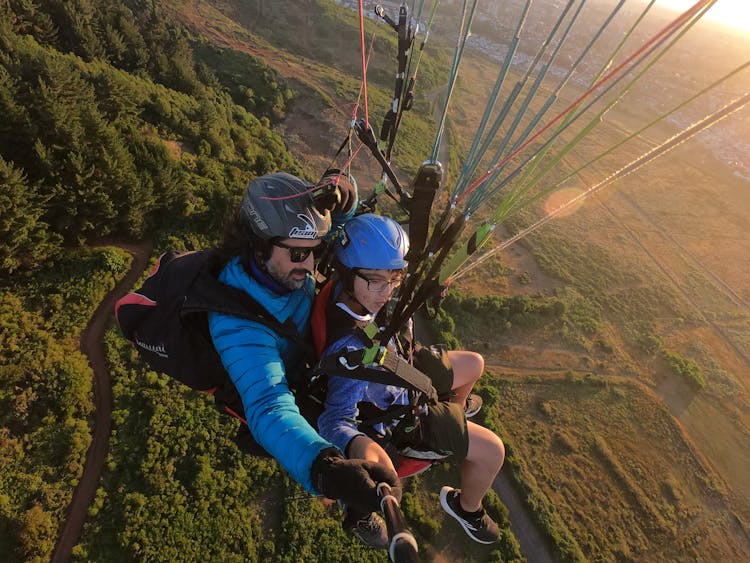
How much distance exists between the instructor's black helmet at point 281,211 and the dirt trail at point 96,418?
9.04 m

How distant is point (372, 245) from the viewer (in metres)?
4.25

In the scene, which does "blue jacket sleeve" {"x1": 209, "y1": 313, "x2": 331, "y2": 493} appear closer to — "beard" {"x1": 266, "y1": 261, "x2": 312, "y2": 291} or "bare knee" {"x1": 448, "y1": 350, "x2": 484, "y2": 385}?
"beard" {"x1": 266, "y1": 261, "x2": 312, "y2": 291}

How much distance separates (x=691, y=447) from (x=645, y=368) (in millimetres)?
3523

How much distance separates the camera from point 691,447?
1486 cm

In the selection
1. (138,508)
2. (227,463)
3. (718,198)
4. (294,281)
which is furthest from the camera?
(718,198)

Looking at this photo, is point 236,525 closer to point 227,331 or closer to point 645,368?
point 227,331

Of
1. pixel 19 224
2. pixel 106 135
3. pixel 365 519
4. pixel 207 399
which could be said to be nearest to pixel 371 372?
pixel 365 519

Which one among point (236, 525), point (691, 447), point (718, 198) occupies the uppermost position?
point (718, 198)

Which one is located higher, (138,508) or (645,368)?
(645,368)

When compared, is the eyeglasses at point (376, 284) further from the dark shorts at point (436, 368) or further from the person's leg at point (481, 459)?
the person's leg at point (481, 459)

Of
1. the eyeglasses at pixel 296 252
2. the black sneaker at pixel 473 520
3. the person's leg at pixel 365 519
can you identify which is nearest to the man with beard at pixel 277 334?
the eyeglasses at pixel 296 252

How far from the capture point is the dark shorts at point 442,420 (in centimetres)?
461

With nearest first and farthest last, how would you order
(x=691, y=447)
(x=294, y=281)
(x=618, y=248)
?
(x=294, y=281)
(x=691, y=447)
(x=618, y=248)

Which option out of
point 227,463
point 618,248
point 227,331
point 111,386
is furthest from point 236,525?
point 618,248
